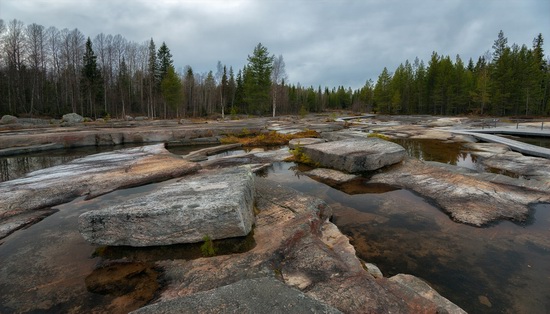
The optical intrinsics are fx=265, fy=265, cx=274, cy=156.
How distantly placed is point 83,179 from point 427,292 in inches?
401

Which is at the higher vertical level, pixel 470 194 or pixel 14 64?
pixel 14 64

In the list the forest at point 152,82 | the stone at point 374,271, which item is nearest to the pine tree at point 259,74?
the forest at point 152,82

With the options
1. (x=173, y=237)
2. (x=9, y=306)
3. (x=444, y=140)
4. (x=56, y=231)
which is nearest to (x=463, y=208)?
(x=173, y=237)

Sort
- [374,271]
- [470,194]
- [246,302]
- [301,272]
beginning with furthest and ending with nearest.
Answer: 1. [470,194]
2. [374,271]
3. [301,272]
4. [246,302]

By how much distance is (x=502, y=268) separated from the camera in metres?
4.51

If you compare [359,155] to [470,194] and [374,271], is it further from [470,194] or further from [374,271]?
[374,271]

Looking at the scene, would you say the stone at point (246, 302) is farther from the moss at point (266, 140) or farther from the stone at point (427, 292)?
the moss at point (266, 140)

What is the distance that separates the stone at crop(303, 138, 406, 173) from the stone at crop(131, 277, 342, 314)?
8.27 metres

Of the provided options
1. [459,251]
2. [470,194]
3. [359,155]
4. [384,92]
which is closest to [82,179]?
[359,155]

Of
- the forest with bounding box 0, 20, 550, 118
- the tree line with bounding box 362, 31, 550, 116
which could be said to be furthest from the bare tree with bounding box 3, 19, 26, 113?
the tree line with bounding box 362, 31, 550, 116

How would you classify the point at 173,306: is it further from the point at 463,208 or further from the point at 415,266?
the point at 463,208

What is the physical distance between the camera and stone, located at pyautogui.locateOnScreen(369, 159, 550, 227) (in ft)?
21.1

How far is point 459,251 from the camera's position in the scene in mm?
5066

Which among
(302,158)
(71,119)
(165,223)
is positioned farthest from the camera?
(71,119)
